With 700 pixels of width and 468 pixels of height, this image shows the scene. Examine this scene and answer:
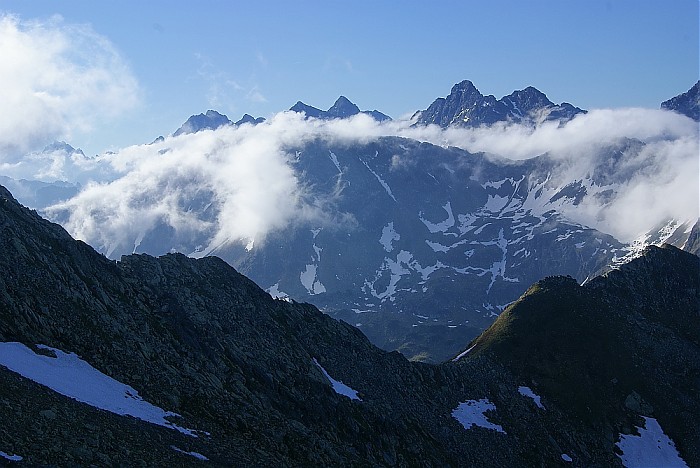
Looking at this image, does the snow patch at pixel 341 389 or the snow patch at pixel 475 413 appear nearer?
the snow patch at pixel 341 389

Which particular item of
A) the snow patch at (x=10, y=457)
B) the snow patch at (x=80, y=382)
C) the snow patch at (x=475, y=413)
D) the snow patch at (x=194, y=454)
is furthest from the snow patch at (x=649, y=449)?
the snow patch at (x=10, y=457)

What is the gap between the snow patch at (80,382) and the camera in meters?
55.2

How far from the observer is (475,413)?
389 feet

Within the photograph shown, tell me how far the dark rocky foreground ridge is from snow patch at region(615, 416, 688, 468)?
77.7 inches

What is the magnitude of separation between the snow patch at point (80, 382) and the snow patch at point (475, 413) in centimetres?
6633

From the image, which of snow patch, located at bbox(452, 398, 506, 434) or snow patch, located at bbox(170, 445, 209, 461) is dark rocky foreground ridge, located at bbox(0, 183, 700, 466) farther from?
snow patch, located at bbox(452, 398, 506, 434)

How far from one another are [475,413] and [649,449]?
33.5 m

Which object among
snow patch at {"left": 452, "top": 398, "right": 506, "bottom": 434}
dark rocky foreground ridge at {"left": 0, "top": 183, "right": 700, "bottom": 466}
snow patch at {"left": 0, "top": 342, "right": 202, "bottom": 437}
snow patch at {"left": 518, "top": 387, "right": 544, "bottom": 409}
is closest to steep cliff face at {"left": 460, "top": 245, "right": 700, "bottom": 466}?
dark rocky foreground ridge at {"left": 0, "top": 183, "right": 700, "bottom": 466}

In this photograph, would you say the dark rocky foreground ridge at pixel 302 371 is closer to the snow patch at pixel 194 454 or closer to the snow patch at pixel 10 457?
the snow patch at pixel 10 457

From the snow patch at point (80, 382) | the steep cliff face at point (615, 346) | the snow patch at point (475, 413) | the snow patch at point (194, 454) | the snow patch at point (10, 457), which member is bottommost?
the snow patch at point (10, 457)

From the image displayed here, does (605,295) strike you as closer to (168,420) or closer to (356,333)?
(356,333)

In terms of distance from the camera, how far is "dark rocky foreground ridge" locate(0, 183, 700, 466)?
55.0 meters

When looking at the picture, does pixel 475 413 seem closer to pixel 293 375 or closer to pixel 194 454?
pixel 293 375

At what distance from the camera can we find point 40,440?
41.6 m
